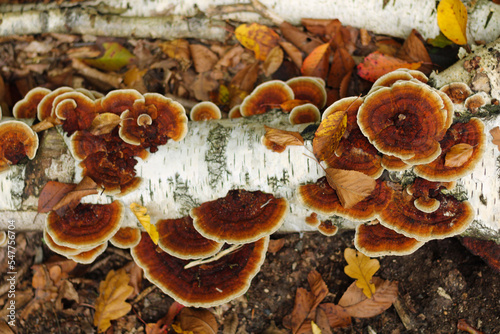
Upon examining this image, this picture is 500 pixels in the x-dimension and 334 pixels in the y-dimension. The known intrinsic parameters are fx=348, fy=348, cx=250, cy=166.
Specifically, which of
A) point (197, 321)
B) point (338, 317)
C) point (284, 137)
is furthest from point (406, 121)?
point (197, 321)

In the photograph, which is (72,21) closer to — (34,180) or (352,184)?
(34,180)

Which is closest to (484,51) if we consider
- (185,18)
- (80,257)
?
(185,18)

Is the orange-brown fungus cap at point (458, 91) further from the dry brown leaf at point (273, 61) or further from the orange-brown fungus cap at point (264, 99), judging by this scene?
the dry brown leaf at point (273, 61)

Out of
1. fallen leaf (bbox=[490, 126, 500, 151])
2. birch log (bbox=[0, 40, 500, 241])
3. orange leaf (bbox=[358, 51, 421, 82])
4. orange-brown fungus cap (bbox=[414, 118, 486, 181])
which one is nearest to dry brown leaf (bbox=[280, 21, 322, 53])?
orange leaf (bbox=[358, 51, 421, 82])

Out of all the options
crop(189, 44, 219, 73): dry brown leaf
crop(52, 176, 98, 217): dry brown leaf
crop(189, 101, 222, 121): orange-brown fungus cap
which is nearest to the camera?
crop(52, 176, 98, 217): dry brown leaf

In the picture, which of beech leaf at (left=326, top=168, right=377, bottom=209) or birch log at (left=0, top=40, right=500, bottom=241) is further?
birch log at (left=0, top=40, right=500, bottom=241)

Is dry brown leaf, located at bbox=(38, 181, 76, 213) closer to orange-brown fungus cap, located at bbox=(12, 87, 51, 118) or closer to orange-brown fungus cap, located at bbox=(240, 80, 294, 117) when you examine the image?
orange-brown fungus cap, located at bbox=(12, 87, 51, 118)
